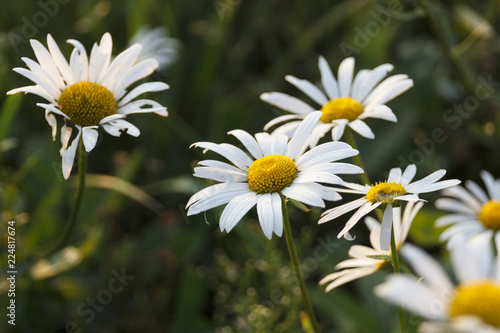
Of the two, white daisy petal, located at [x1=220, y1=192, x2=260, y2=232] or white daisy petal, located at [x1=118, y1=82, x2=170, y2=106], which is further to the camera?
white daisy petal, located at [x1=118, y1=82, x2=170, y2=106]

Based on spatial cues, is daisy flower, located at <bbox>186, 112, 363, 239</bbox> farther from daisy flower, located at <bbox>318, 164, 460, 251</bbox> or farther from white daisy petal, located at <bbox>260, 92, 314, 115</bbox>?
white daisy petal, located at <bbox>260, 92, 314, 115</bbox>

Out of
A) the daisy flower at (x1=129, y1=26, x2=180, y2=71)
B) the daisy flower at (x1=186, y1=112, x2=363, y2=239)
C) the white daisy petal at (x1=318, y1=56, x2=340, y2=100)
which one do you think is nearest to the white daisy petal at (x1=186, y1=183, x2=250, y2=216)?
the daisy flower at (x1=186, y1=112, x2=363, y2=239)

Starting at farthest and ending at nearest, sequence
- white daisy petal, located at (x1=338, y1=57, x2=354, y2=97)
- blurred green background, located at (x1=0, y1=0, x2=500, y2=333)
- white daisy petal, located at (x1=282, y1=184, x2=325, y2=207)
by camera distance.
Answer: blurred green background, located at (x1=0, y1=0, x2=500, y2=333) < white daisy petal, located at (x1=338, y1=57, x2=354, y2=97) < white daisy petal, located at (x1=282, y1=184, x2=325, y2=207)

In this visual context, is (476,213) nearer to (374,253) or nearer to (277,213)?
(374,253)

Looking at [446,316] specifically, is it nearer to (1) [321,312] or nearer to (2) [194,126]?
(1) [321,312]

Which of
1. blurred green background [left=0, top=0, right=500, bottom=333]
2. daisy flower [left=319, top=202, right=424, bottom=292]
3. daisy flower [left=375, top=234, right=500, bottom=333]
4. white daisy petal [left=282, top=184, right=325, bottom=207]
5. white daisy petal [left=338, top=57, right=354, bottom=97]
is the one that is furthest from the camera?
blurred green background [left=0, top=0, right=500, bottom=333]

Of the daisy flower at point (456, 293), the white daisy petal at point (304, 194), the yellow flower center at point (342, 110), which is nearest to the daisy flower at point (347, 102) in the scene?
the yellow flower center at point (342, 110)

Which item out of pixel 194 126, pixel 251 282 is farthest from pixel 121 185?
pixel 194 126
